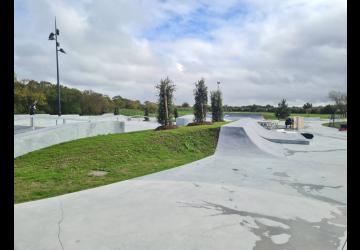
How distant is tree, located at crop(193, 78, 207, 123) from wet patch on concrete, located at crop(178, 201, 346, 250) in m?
19.5

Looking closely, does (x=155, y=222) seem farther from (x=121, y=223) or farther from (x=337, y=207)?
(x=337, y=207)

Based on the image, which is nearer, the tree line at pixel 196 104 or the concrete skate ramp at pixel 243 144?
the concrete skate ramp at pixel 243 144

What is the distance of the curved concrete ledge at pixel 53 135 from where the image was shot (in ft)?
36.2

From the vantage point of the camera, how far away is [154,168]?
977cm

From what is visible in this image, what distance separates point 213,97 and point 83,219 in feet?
83.5

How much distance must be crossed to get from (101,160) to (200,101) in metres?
15.2

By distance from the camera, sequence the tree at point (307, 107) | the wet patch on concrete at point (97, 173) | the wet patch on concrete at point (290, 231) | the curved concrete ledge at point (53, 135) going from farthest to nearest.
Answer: the tree at point (307, 107), the curved concrete ledge at point (53, 135), the wet patch on concrete at point (97, 173), the wet patch on concrete at point (290, 231)

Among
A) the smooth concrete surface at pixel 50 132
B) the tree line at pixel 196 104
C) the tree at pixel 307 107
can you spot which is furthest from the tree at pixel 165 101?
the tree at pixel 307 107

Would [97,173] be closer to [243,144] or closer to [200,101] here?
[243,144]

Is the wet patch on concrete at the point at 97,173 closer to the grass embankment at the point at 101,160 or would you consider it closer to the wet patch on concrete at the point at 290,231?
the grass embankment at the point at 101,160

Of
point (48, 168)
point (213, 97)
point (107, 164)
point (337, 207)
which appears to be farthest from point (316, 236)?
point (213, 97)

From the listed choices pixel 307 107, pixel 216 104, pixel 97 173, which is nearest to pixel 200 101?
pixel 216 104

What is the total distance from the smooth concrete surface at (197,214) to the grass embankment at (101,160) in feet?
2.99

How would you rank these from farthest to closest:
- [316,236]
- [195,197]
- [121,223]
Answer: [195,197] → [121,223] → [316,236]
